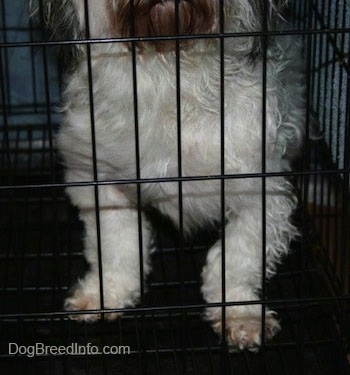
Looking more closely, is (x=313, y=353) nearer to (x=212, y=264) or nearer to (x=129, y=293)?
(x=212, y=264)

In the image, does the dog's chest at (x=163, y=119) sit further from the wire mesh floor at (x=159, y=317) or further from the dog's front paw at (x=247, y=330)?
the dog's front paw at (x=247, y=330)

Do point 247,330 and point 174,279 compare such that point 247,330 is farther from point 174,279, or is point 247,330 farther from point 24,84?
point 24,84

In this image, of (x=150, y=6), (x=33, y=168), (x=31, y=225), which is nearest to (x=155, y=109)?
(x=150, y=6)

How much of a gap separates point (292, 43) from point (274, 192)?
1.27 ft

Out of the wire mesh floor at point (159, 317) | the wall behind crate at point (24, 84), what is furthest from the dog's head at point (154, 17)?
the wall behind crate at point (24, 84)

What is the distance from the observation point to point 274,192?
6.20ft

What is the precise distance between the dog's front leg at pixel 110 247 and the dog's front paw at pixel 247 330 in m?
0.24

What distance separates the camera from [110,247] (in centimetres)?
200

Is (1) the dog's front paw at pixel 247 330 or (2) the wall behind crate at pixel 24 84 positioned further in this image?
(2) the wall behind crate at pixel 24 84

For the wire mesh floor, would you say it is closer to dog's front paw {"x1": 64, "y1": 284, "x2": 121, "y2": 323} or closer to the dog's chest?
dog's front paw {"x1": 64, "y1": 284, "x2": 121, "y2": 323}

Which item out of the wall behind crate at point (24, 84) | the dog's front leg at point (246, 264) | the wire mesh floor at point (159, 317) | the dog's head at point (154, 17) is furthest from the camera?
the wall behind crate at point (24, 84)

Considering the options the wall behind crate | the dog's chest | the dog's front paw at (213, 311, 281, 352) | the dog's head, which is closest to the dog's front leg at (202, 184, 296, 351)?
the dog's front paw at (213, 311, 281, 352)

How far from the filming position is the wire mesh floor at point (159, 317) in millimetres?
1761

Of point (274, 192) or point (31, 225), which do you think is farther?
point (31, 225)
